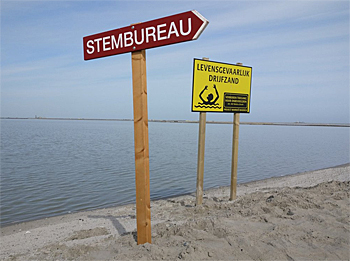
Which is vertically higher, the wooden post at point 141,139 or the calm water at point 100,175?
the wooden post at point 141,139

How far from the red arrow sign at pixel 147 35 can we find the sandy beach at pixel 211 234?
2656 millimetres

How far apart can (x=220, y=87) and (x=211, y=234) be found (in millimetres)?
3894

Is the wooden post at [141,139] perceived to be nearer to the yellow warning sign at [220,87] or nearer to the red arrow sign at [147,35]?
the red arrow sign at [147,35]

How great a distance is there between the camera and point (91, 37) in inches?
183

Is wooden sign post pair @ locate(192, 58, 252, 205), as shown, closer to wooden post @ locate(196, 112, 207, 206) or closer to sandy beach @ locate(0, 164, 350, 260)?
wooden post @ locate(196, 112, 207, 206)

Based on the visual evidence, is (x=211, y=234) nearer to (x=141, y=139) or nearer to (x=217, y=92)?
(x=141, y=139)

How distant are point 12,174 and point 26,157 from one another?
206 inches

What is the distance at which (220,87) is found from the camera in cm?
761

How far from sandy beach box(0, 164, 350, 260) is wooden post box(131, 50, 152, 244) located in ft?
1.07

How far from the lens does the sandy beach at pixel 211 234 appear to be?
4.14 metres

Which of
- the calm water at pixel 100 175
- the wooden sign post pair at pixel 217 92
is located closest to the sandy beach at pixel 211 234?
the wooden sign post pair at pixel 217 92

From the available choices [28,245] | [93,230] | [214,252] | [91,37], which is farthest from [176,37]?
[28,245]

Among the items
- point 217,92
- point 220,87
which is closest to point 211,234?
point 217,92

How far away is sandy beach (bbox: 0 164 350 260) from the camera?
13.6 feet
